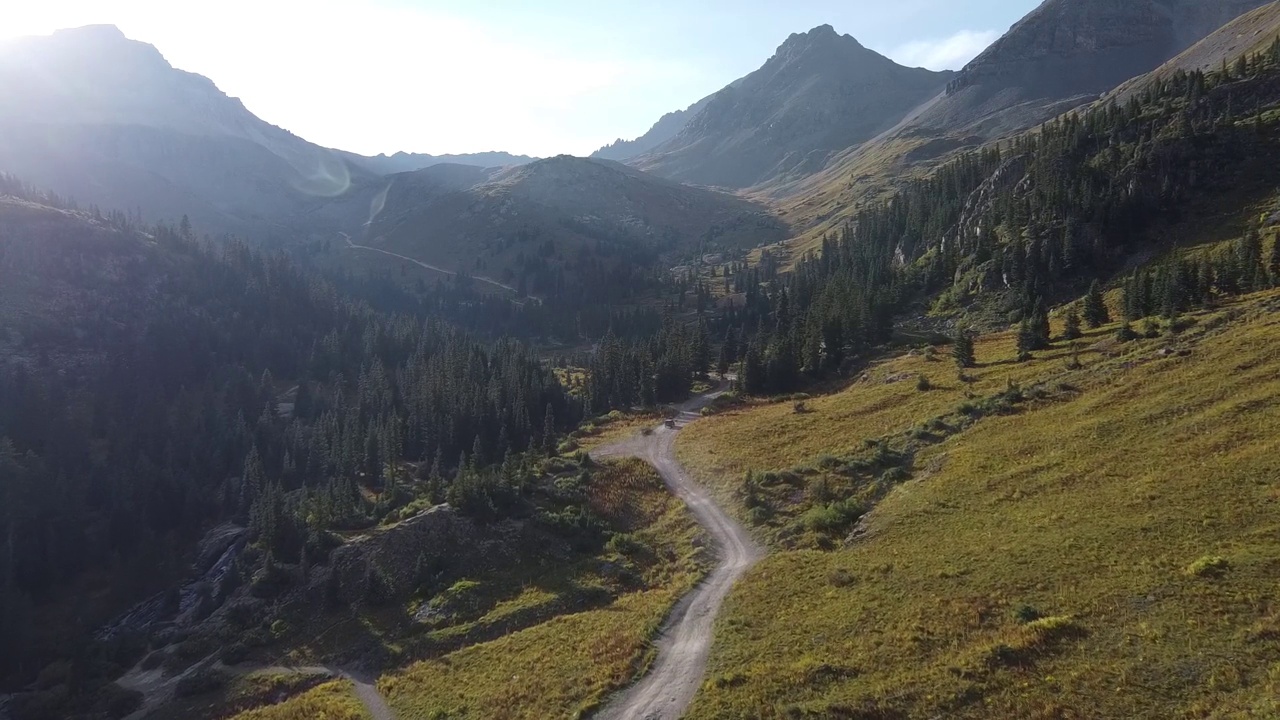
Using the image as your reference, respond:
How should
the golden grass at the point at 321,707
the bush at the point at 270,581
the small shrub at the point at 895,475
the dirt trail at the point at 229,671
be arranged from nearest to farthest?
the golden grass at the point at 321,707
the dirt trail at the point at 229,671
the small shrub at the point at 895,475
the bush at the point at 270,581

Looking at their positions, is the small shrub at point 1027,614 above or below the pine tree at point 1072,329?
below

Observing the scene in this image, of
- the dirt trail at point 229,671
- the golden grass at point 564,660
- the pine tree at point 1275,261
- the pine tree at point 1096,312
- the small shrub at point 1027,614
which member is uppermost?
the pine tree at point 1275,261

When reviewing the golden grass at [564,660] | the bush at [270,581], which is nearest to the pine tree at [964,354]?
the golden grass at [564,660]

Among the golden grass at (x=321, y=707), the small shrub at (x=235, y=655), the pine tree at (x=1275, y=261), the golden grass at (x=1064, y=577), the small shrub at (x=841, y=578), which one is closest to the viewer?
the golden grass at (x=1064, y=577)

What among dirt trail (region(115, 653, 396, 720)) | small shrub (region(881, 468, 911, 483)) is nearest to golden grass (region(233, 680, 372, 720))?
dirt trail (region(115, 653, 396, 720))

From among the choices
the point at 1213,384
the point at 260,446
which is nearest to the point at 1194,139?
the point at 1213,384

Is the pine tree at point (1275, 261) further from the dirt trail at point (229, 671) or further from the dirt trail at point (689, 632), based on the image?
the dirt trail at point (229, 671)

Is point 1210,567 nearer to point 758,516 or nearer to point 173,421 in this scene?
point 758,516

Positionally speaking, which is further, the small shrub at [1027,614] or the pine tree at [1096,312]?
the pine tree at [1096,312]
